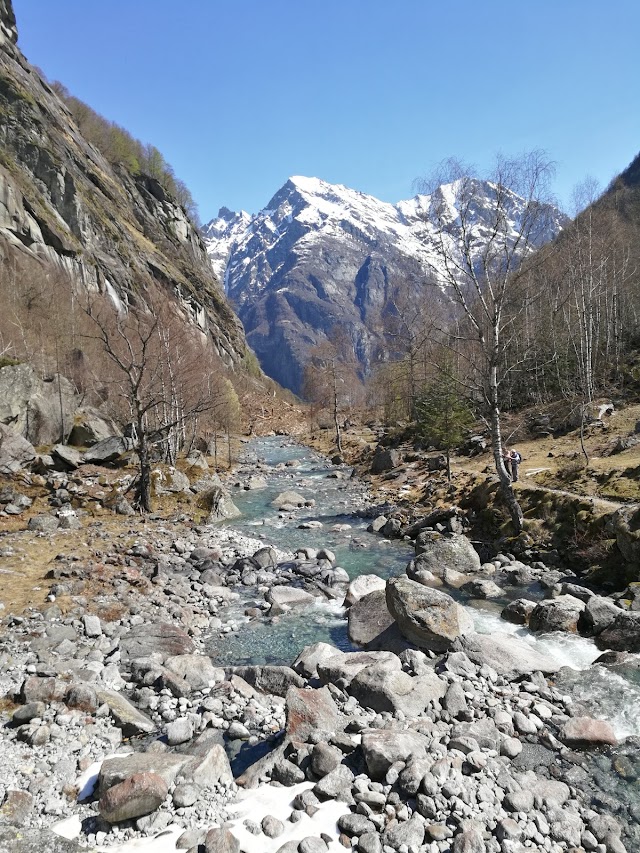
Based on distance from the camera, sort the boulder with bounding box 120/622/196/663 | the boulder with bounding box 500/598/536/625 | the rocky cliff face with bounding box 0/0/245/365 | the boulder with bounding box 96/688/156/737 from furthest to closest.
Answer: the rocky cliff face with bounding box 0/0/245/365 < the boulder with bounding box 500/598/536/625 < the boulder with bounding box 120/622/196/663 < the boulder with bounding box 96/688/156/737

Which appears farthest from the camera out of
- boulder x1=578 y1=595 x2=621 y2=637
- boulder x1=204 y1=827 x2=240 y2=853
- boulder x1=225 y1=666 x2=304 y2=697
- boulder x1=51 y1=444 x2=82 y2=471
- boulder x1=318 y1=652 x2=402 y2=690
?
boulder x1=51 y1=444 x2=82 y2=471

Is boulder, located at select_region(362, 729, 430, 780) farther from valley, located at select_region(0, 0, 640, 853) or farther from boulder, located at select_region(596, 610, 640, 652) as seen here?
boulder, located at select_region(596, 610, 640, 652)

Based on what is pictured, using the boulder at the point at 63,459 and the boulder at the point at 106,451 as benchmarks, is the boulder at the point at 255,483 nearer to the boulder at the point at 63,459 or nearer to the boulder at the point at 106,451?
the boulder at the point at 106,451

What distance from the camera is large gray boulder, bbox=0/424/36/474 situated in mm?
24594

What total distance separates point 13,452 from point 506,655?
26271 mm

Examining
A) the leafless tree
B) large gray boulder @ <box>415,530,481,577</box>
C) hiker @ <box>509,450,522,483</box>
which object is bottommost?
large gray boulder @ <box>415,530,481,577</box>

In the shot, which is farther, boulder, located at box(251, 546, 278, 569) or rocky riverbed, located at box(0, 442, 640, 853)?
boulder, located at box(251, 546, 278, 569)

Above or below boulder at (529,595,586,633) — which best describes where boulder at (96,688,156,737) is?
below

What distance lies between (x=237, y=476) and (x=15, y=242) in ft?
150

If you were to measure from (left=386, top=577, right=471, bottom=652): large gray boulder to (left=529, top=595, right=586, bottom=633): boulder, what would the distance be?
1928 millimetres

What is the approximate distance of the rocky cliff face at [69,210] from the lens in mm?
63688

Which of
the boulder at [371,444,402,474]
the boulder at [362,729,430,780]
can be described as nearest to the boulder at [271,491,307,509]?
the boulder at [371,444,402,474]

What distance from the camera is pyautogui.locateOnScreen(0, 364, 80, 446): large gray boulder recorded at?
29.8 metres

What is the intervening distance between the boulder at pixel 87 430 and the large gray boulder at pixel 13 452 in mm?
5968
